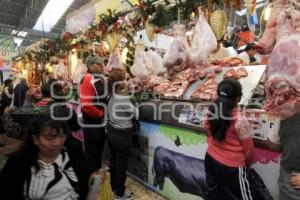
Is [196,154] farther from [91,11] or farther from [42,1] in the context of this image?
[42,1]

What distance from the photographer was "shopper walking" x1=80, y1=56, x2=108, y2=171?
3645 mm

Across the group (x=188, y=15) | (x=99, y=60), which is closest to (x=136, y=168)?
(x=99, y=60)

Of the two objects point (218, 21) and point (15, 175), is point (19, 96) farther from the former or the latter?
point (15, 175)

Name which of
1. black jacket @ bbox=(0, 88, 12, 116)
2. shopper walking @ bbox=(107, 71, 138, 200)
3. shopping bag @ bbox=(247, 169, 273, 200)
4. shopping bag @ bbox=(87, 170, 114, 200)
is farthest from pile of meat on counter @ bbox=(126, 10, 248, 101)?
black jacket @ bbox=(0, 88, 12, 116)

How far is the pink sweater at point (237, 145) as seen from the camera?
6.70 feet

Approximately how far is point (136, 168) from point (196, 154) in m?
1.34

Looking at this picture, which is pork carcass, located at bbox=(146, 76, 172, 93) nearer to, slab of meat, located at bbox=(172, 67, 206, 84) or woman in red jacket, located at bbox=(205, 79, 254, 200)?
slab of meat, located at bbox=(172, 67, 206, 84)

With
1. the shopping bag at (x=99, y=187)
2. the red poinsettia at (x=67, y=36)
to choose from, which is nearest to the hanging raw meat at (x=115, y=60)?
the red poinsettia at (x=67, y=36)

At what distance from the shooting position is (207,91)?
10.4 feet

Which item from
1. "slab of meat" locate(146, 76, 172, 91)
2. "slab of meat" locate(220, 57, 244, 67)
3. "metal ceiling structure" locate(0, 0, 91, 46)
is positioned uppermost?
"metal ceiling structure" locate(0, 0, 91, 46)

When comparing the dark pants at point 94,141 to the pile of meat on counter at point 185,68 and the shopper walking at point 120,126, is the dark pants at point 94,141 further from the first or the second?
the pile of meat on counter at point 185,68

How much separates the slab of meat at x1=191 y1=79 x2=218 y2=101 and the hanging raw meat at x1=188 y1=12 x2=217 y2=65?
1.08 feet

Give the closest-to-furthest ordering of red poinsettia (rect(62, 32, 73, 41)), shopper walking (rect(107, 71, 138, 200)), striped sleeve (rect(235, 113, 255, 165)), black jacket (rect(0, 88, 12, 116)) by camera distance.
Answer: striped sleeve (rect(235, 113, 255, 165)), shopper walking (rect(107, 71, 138, 200)), red poinsettia (rect(62, 32, 73, 41)), black jacket (rect(0, 88, 12, 116))

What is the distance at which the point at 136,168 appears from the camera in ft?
13.7
